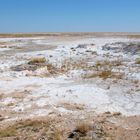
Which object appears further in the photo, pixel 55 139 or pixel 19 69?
pixel 19 69

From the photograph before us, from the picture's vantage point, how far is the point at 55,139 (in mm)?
9086

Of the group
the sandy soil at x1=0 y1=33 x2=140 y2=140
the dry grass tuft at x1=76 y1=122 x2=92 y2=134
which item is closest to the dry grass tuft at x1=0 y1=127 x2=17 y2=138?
the sandy soil at x1=0 y1=33 x2=140 y2=140

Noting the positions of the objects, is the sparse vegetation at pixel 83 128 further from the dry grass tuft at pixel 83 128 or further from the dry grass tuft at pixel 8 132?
the dry grass tuft at pixel 8 132

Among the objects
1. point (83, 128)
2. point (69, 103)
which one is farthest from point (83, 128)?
point (69, 103)

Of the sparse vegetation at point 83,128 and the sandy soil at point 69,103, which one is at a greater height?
the sparse vegetation at point 83,128

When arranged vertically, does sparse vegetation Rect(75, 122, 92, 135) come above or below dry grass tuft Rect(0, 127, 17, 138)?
above

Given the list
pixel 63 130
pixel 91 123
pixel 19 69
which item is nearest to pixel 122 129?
pixel 91 123

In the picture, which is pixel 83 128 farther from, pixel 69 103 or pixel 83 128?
pixel 69 103

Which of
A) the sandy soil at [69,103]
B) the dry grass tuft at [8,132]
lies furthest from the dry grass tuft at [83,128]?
the dry grass tuft at [8,132]

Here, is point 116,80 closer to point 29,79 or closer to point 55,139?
point 29,79

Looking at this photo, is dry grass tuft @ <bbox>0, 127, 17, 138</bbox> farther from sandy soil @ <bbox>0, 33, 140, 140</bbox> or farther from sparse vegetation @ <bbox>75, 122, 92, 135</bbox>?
sparse vegetation @ <bbox>75, 122, 92, 135</bbox>

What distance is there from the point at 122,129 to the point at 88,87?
7.11 metres

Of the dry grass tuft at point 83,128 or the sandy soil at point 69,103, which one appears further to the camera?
the sandy soil at point 69,103

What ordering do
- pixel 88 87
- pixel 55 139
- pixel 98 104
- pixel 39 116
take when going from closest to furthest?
pixel 55 139 < pixel 39 116 < pixel 98 104 < pixel 88 87
